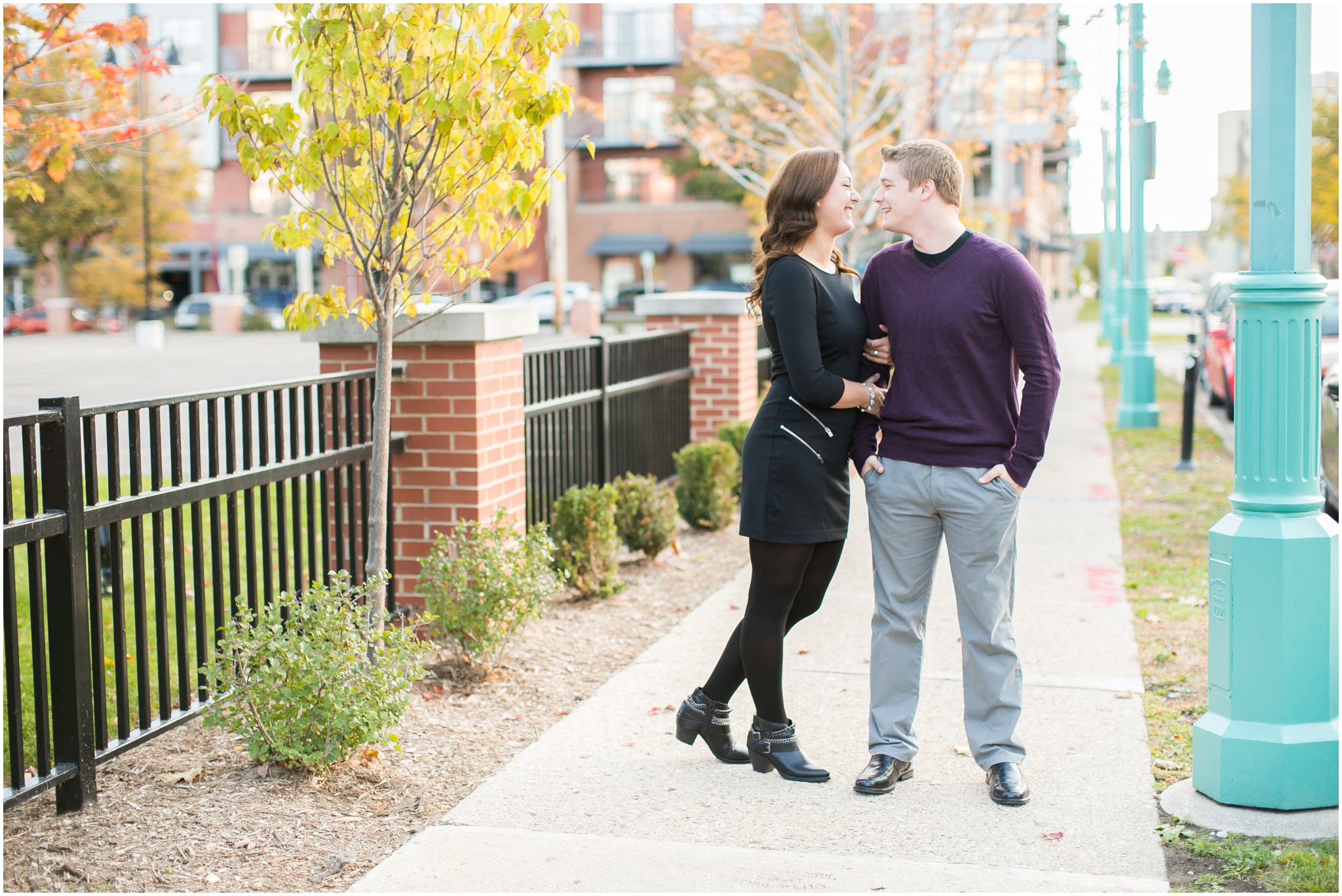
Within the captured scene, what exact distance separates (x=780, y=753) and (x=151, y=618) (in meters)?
3.86

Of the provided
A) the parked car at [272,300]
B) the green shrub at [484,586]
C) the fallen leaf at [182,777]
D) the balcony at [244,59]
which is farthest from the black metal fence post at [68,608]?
the balcony at [244,59]

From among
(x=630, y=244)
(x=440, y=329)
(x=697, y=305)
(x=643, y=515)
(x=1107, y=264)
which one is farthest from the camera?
(x=630, y=244)

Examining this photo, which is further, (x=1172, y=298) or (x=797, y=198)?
(x=1172, y=298)

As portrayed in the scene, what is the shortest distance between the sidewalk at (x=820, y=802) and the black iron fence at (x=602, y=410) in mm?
1355

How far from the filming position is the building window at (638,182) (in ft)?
181

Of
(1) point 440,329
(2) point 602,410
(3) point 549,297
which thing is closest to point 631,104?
(3) point 549,297

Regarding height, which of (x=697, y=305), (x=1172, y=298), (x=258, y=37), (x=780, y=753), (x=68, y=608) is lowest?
(x=780, y=753)

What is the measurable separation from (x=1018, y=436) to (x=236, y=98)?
104 inches

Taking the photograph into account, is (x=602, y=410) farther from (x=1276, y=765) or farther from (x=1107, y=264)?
(x=1107, y=264)

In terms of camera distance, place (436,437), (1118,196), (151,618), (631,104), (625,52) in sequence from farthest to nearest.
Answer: (631,104), (625,52), (1118,196), (151,618), (436,437)

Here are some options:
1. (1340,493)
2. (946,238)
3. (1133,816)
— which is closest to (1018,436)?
(946,238)

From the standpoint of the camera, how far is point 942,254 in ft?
12.3

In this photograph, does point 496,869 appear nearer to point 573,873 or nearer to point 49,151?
point 573,873

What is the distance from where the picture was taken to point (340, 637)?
3.96 metres
